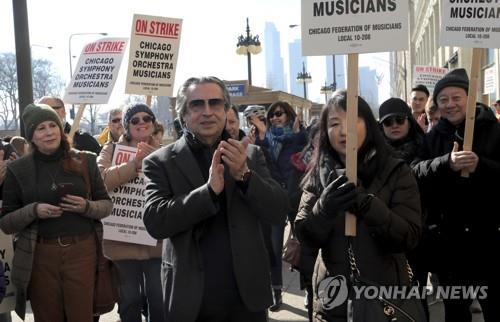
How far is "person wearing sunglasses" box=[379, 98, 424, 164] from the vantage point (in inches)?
186

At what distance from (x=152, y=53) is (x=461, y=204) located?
3387mm

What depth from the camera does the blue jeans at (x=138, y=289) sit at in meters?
4.62

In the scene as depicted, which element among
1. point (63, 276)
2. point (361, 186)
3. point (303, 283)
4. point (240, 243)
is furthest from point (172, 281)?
point (303, 283)

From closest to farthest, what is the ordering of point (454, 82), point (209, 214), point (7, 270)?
1. point (209, 214)
2. point (454, 82)
3. point (7, 270)

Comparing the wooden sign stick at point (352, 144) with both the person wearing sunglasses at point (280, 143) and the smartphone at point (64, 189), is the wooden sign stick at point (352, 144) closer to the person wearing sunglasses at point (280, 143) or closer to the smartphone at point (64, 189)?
the smartphone at point (64, 189)

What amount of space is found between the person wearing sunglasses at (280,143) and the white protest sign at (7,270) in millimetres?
2752

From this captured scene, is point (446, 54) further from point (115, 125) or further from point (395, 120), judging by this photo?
point (395, 120)

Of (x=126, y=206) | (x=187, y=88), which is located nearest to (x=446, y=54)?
(x=126, y=206)

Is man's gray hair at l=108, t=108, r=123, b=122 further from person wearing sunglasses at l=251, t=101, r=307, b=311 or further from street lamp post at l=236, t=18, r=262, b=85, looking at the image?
street lamp post at l=236, t=18, r=262, b=85

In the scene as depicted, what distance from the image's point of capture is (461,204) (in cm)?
386

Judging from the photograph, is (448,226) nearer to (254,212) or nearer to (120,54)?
(254,212)

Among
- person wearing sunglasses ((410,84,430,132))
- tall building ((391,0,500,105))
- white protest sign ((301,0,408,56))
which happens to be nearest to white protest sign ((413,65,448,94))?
tall building ((391,0,500,105))

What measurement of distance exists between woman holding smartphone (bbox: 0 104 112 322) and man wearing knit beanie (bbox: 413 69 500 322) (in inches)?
93.7

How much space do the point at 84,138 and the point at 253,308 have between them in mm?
4458
